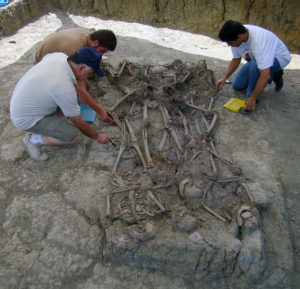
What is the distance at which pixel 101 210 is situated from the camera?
2699 mm

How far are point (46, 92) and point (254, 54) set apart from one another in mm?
2623

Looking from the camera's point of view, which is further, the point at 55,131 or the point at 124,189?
the point at 55,131

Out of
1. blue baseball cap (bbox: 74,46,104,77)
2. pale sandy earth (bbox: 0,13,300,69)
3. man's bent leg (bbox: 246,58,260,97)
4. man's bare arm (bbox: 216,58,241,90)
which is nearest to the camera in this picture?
blue baseball cap (bbox: 74,46,104,77)

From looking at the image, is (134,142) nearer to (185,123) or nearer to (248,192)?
(185,123)

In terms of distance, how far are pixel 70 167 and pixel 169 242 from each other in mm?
1390

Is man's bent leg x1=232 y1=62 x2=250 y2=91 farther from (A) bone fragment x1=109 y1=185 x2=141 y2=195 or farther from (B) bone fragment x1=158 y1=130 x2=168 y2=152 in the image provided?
(A) bone fragment x1=109 y1=185 x2=141 y2=195

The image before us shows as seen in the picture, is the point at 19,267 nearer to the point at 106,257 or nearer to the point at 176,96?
the point at 106,257

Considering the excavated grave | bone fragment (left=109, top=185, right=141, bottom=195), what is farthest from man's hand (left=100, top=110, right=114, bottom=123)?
bone fragment (left=109, top=185, right=141, bottom=195)

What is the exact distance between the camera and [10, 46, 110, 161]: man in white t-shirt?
2.74 metres

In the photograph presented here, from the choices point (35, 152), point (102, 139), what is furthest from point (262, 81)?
point (35, 152)

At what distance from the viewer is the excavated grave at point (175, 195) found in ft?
7.75

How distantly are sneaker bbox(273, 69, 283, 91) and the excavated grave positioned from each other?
106cm

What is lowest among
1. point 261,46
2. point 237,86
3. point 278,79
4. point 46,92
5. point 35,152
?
point 237,86

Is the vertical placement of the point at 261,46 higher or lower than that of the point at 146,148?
higher
